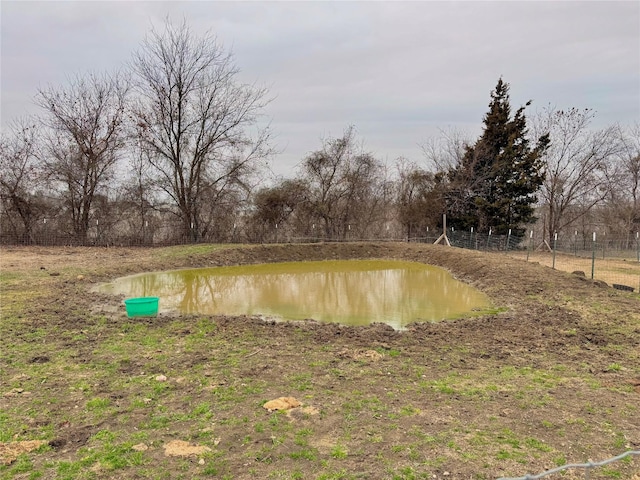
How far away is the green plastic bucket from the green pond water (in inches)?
36.8

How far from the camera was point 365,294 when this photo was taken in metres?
9.80

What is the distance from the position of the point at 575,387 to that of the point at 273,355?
3115 mm

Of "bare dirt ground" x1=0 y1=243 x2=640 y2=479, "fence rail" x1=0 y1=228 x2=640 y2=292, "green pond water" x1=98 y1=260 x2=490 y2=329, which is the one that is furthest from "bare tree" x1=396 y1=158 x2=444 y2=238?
"bare dirt ground" x1=0 y1=243 x2=640 y2=479

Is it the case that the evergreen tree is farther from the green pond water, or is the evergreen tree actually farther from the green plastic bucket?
the green plastic bucket

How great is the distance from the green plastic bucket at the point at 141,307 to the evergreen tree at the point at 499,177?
65.6 ft

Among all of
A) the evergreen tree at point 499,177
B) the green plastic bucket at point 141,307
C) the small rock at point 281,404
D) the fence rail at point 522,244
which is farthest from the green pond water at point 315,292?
the evergreen tree at point 499,177

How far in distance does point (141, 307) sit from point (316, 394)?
4034 mm

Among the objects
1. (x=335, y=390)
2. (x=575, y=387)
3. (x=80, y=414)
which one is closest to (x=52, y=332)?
(x=80, y=414)

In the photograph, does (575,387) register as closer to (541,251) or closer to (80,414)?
(80,414)

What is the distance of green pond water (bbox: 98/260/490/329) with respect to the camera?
768 cm

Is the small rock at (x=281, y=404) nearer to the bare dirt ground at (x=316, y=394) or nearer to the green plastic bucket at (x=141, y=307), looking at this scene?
the bare dirt ground at (x=316, y=394)

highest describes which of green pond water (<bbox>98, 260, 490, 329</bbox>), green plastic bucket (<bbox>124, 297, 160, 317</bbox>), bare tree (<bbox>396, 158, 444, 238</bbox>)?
bare tree (<bbox>396, 158, 444, 238</bbox>)

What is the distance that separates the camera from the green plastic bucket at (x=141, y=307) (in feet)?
21.7

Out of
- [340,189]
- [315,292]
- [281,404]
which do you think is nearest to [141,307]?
[281,404]
